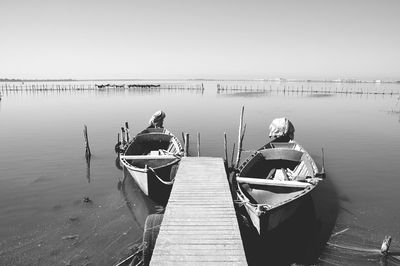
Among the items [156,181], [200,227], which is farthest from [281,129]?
[200,227]

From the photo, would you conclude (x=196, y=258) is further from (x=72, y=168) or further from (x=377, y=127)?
(x=377, y=127)

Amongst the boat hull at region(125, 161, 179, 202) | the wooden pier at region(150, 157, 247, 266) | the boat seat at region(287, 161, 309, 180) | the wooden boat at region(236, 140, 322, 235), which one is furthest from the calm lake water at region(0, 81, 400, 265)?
the wooden pier at region(150, 157, 247, 266)

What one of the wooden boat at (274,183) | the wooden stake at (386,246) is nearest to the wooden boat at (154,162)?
the wooden boat at (274,183)

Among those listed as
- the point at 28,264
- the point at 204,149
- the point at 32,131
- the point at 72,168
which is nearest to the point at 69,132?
the point at 32,131

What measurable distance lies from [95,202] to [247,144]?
48.6 ft

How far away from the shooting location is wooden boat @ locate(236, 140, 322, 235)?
9469 millimetres

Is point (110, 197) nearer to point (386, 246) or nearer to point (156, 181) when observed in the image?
point (156, 181)

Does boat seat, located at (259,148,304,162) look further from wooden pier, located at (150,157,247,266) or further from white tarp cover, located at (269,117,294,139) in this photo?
white tarp cover, located at (269,117,294,139)

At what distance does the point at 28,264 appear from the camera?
29.8ft

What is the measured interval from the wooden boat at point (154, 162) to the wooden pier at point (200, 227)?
1561 mm

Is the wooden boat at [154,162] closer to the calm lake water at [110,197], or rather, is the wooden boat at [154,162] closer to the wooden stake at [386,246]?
the calm lake water at [110,197]

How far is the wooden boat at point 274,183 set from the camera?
9469 millimetres

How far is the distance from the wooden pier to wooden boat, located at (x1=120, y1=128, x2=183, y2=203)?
156 cm

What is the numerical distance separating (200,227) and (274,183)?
4.84 metres
